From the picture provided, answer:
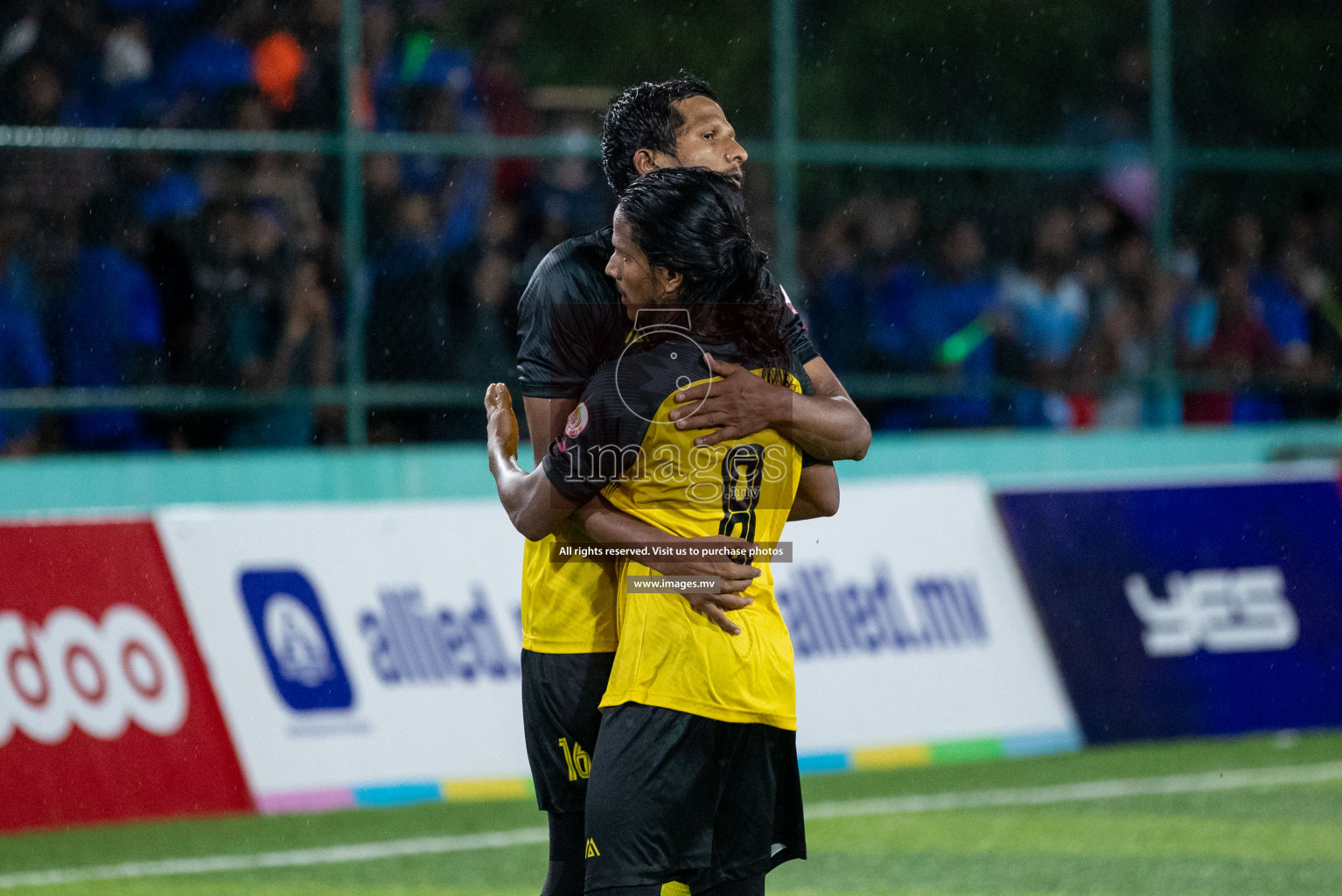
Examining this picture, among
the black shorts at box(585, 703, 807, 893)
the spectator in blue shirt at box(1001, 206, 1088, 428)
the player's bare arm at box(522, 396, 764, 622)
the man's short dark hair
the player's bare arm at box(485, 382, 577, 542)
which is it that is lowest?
the spectator in blue shirt at box(1001, 206, 1088, 428)

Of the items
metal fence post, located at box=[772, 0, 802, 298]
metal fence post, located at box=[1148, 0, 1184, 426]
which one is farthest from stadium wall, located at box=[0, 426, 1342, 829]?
metal fence post, located at box=[772, 0, 802, 298]

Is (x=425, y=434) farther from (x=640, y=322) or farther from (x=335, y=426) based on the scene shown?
(x=640, y=322)

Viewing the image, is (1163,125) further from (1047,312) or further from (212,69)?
(212,69)

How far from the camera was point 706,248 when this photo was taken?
3199mm

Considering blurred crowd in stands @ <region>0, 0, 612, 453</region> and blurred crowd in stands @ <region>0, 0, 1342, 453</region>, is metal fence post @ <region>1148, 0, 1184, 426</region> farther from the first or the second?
blurred crowd in stands @ <region>0, 0, 612, 453</region>

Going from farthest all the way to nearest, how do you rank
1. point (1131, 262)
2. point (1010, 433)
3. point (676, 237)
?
point (1131, 262) → point (1010, 433) → point (676, 237)

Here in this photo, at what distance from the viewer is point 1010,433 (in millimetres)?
10297

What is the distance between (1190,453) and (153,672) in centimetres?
617

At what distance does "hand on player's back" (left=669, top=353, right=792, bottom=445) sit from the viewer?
10.4 feet

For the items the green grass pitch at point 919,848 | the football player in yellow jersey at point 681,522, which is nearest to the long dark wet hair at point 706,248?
the football player in yellow jersey at point 681,522

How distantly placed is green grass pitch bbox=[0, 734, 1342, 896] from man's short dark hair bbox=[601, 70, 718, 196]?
291cm

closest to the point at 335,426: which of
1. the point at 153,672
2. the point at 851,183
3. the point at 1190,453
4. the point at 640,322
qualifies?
the point at 153,672

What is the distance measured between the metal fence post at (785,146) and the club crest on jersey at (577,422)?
6.73 m

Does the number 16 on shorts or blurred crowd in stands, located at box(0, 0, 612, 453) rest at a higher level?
blurred crowd in stands, located at box(0, 0, 612, 453)
